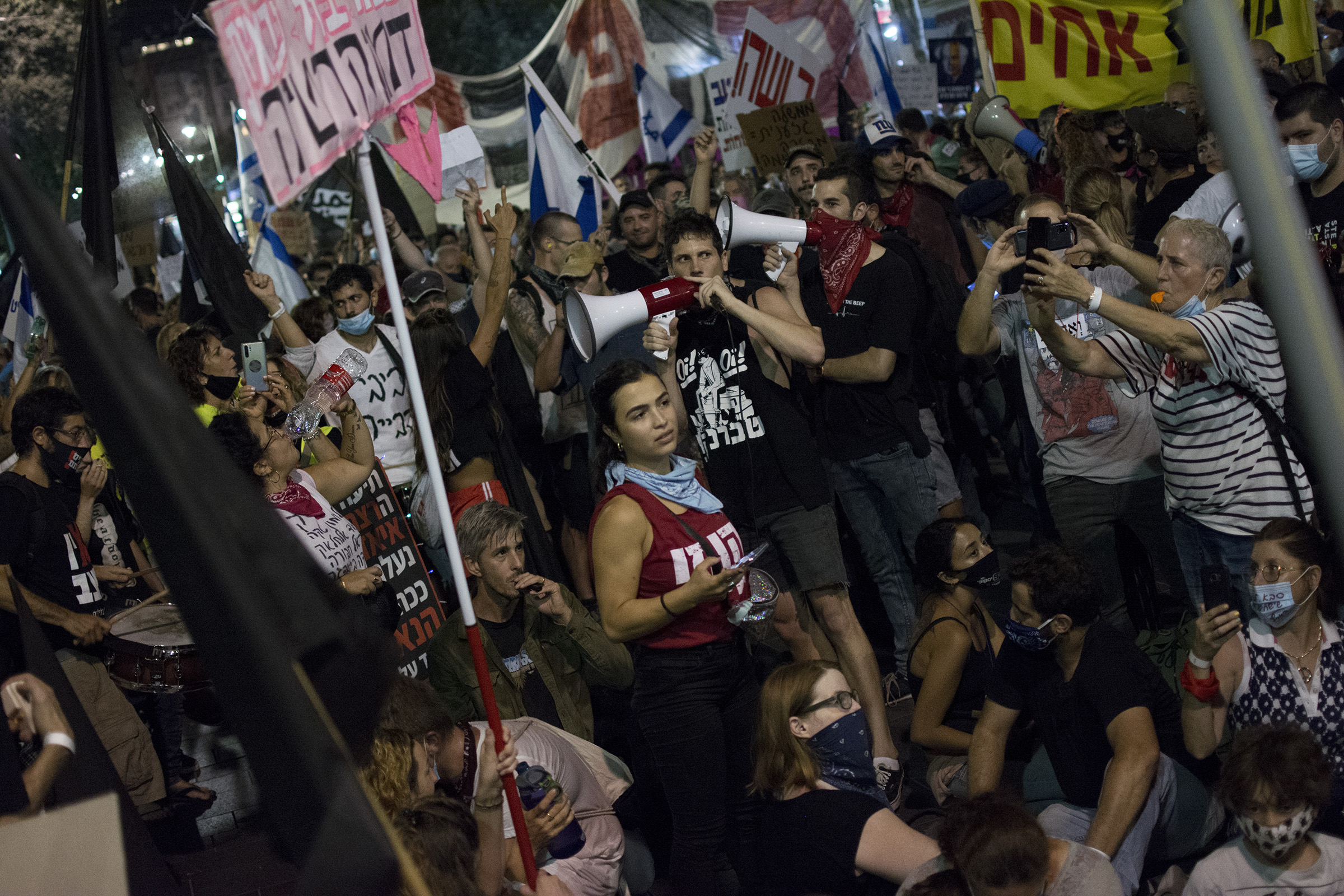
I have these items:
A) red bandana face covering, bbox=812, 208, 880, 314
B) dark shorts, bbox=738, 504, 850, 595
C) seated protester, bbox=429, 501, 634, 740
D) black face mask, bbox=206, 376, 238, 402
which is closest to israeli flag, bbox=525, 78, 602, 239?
black face mask, bbox=206, 376, 238, 402

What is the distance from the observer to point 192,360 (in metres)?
5.59

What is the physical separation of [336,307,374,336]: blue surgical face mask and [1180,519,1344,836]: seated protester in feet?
13.2

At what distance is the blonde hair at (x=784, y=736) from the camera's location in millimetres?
3283

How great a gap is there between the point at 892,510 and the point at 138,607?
10.7 feet

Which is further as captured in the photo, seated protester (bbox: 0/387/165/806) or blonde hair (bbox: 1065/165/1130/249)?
blonde hair (bbox: 1065/165/1130/249)

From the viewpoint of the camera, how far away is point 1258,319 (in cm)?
379

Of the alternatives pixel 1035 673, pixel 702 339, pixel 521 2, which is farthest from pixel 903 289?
pixel 521 2

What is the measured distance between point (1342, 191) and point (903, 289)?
176 centimetres

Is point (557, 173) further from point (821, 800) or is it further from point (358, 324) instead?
point (821, 800)

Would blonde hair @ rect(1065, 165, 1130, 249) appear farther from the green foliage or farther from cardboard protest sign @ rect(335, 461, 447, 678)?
the green foliage

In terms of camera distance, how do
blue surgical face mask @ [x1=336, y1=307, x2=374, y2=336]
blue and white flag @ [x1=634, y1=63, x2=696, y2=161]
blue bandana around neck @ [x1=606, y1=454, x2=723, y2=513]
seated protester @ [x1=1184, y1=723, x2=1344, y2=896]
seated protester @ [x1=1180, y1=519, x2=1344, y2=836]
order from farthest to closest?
blue and white flag @ [x1=634, y1=63, x2=696, y2=161]
blue surgical face mask @ [x1=336, y1=307, x2=374, y2=336]
blue bandana around neck @ [x1=606, y1=454, x2=723, y2=513]
seated protester @ [x1=1180, y1=519, x2=1344, y2=836]
seated protester @ [x1=1184, y1=723, x2=1344, y2=896]

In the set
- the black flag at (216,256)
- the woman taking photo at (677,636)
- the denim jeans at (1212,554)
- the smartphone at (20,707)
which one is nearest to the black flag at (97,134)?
the black flag at (216,256)

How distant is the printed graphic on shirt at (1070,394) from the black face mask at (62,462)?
3971mm

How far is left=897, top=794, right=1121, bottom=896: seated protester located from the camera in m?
2.71
